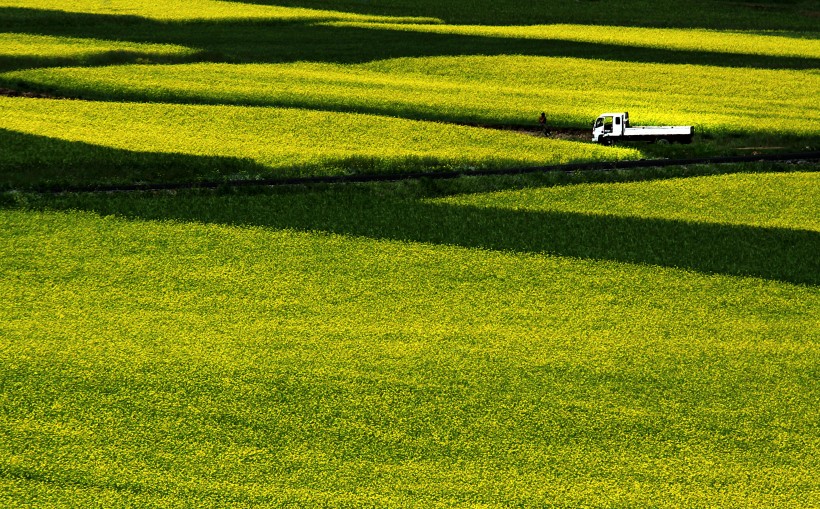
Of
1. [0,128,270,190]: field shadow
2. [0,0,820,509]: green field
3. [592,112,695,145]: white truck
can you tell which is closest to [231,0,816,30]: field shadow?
[0,0,820,509]: green field

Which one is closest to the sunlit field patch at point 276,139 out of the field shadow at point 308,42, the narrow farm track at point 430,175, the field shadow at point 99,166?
the field shadow at point 99,166

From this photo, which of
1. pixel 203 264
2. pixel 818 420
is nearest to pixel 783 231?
pixel 818 420

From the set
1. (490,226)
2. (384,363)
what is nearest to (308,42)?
(490,226)

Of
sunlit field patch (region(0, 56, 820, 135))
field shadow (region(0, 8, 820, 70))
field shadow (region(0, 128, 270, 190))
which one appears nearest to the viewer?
field shadow (region(0, 128, 270, 190))

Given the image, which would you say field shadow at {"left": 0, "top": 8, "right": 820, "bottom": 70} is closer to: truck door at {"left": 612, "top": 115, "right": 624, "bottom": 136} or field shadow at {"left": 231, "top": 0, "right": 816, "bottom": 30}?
field shadow at {"left": 231, "top": 0, "right": 816, "bottom": 30}

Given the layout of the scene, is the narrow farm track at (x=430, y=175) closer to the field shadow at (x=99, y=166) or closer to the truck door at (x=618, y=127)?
the field shadow at (x=99, y=166)

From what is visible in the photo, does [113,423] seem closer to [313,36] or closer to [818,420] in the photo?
[818,420]

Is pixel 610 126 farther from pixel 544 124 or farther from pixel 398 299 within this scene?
pixel 398 299
